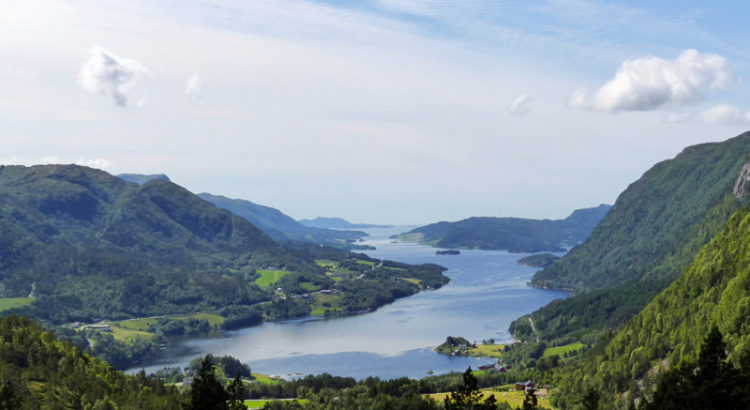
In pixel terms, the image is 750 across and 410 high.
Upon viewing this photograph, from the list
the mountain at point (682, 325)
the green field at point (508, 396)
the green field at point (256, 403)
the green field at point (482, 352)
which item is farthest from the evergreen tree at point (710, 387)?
the green field at point (482, 352)

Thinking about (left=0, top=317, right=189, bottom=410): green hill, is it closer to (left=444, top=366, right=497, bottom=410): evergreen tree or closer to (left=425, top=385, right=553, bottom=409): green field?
(left=444, top=366, right=497, bottom=410): evergreen tree

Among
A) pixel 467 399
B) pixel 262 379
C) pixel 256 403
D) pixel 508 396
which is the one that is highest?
pixel 467 399

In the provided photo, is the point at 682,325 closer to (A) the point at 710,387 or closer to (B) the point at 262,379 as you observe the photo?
(A) the point at 710,387

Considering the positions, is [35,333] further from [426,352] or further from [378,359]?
[426,352]

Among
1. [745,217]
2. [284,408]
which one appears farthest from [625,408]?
[284,408]

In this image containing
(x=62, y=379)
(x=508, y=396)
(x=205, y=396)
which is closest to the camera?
(x=205, y=396)

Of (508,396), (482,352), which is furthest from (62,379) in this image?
(482,352)

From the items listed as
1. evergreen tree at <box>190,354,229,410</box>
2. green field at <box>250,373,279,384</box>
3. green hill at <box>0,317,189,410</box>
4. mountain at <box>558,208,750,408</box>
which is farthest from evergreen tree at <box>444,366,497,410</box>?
green field at <box>250,373,279,384</box>
